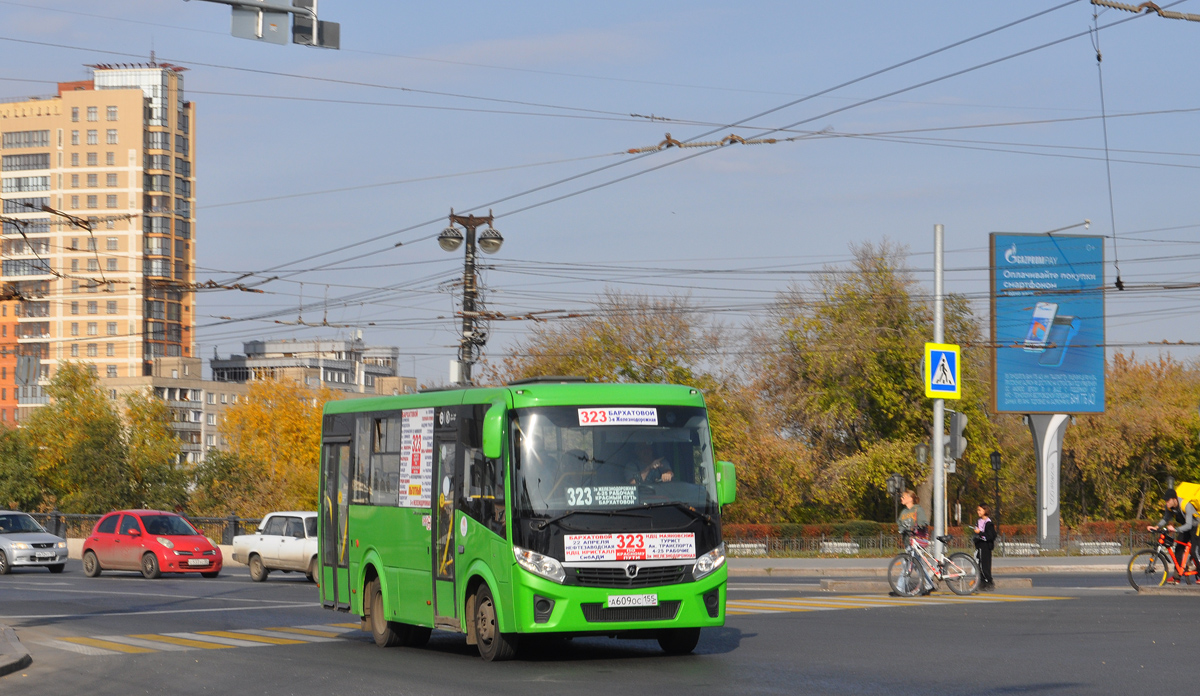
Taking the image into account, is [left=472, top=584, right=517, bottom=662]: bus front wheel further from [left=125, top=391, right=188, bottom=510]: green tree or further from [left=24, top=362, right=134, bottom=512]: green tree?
[left=24, top=362, right=134, bottom=512]: green tree

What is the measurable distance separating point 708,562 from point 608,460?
1.42m

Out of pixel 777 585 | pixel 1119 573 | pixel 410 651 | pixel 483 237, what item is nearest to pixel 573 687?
pixel 410 651

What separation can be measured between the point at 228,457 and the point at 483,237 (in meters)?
34.2

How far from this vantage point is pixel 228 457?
62000 mm

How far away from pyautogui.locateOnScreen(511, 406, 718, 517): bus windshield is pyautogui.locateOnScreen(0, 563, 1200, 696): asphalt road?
1.59m

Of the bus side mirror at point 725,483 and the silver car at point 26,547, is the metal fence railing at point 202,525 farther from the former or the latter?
the bus side mirror at point 725,483

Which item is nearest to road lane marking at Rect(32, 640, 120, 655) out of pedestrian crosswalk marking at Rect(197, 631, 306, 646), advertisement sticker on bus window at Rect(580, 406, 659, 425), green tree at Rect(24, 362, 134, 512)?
pedestrian crosswalk marking at Rect(197, 631, 306, 646)

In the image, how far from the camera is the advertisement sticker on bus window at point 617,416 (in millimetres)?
13734

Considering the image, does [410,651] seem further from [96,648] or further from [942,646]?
[942,646]

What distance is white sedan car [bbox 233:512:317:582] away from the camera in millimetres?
32062

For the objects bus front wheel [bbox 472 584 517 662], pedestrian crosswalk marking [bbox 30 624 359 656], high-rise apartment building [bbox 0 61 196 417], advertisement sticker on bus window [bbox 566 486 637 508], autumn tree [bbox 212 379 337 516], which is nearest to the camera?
advertisement sticker on bus window [bbox 566 486 637 508]

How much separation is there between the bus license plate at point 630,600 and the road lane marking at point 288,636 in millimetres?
4993

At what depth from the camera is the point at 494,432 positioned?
13164 millimetres

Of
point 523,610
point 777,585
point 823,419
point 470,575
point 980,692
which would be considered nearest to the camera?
point 980,692
